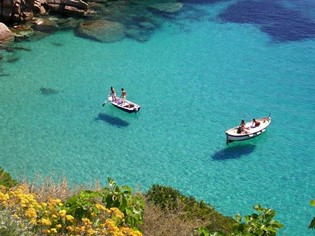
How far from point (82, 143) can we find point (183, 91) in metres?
9.19

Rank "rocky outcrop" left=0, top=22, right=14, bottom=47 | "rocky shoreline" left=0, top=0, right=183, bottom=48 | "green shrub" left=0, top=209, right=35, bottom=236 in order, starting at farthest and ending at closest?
"rocky shoreline" left=0, top=0, right=183, bottom=48 → "rocky outcrop" left=0, top=22, right=14, bottom=47 → "green shrub" left=0, top=209, right=35, bottom=236

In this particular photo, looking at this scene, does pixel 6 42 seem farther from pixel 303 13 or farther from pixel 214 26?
pixel 303 13

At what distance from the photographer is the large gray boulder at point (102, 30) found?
1529 inches

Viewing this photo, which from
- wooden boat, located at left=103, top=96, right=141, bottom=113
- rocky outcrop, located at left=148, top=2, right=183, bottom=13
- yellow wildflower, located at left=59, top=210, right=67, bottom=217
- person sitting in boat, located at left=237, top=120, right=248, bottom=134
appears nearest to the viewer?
yellow wildflower, located at left=59, top=210, right=67, bottom=217

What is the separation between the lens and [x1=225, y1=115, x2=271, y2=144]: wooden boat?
26.0 metres

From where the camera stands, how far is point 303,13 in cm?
4700

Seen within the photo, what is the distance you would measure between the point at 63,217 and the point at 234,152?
A: 664 inches

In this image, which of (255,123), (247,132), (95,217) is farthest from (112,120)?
(95,217)

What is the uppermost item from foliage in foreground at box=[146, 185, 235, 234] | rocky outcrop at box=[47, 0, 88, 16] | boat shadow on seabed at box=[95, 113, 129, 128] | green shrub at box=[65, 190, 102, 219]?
green shrub at box=[65, 190, 102, 219]

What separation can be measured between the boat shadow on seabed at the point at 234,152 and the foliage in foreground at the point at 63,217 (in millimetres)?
15001

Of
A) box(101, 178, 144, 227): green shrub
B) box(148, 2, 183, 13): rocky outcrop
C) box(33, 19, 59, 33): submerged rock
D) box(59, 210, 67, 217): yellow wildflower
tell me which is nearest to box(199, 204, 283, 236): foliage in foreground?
box(101, 178, 144, 227): green shrub

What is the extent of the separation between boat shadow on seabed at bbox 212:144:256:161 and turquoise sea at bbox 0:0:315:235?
0.18ft

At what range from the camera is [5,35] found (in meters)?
36.3

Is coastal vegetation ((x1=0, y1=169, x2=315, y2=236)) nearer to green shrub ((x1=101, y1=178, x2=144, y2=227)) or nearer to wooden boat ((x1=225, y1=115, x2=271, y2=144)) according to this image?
green shrub ((x1=101, y1=178, x2=144, y2=227))
